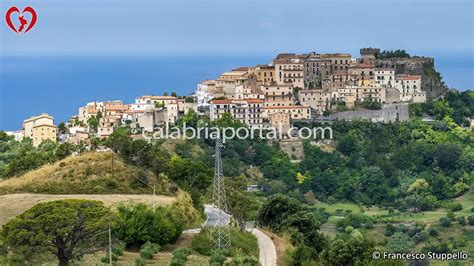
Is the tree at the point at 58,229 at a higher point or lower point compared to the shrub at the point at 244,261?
higher

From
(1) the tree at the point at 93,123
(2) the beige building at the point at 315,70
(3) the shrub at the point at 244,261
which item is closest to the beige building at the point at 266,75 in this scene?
(2) the beige building at the point at 315,70

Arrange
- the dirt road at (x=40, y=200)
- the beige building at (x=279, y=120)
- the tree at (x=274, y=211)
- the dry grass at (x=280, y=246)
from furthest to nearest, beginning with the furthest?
the beige building at (x=279, y=120), the tree at (x=274, y=211), the dirt road at (x=40, y=200), the dry grass at (x=280, y=246)

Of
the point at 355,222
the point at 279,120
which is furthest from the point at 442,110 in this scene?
the point at 355,222

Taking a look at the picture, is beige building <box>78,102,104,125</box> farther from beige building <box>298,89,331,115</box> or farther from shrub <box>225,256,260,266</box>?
shrub <box>225,256,260,266</box>

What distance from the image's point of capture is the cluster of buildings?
4325 cm

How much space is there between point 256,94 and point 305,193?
17.3 ft

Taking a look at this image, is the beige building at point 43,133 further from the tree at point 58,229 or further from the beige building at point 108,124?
the tree at point 58,229

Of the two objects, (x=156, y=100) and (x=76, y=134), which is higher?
(x=156, y=100)

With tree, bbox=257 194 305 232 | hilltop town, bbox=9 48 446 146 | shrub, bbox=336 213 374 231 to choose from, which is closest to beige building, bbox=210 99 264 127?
hilltop town, bbox=9 48 446 146

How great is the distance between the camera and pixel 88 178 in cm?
2300

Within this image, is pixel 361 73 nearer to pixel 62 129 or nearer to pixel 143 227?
pixel 62 129

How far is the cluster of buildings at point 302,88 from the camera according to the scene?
43250 mm

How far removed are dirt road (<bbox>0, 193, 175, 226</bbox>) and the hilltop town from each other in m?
18.5

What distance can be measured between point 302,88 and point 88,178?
23.2m
